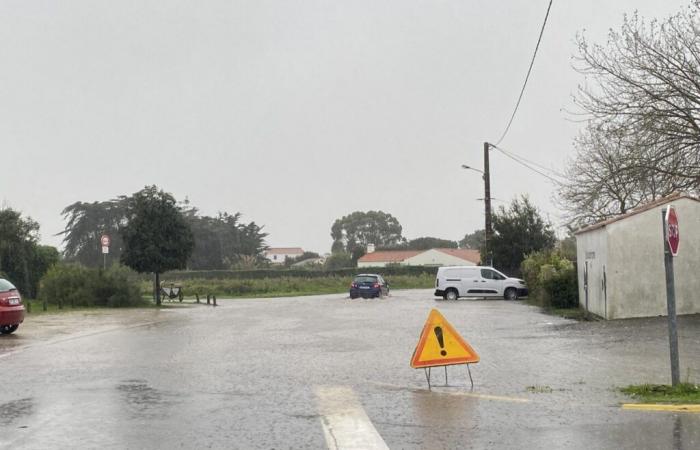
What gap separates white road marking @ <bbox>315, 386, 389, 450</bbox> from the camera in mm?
7270

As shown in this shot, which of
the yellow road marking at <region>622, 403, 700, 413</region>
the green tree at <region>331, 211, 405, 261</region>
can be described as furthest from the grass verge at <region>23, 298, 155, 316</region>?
the green tree at <region>331, 211, 405, 261</region>

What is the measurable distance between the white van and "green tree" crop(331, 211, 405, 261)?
121397 millimetres

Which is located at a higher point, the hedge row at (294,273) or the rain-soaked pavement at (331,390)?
the hedge row at (294,273)

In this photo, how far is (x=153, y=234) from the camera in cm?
3531

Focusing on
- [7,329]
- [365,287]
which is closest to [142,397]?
[7,329]

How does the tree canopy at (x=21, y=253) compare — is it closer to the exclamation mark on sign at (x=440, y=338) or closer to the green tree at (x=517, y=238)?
the green tree at (x=517, y=238)

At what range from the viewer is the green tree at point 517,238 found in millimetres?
48812

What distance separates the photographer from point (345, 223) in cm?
16475

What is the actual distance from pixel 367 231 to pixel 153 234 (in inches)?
5084

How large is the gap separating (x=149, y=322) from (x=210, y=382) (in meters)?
14.1

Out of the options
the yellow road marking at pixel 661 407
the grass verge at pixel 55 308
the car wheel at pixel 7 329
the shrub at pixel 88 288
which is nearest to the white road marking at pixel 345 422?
the yellow road marking at pixel 661 407

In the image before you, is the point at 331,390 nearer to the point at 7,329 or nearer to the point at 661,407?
the point at 661,407

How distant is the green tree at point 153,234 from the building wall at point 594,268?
1773cm

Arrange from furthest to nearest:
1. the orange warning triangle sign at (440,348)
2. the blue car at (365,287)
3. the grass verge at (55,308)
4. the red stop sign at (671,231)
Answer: the blue car at (365,287) → the grass verge at (55,308) → the orange warning triangle sign at (440,348) → the red stop sign at (671,231)
